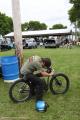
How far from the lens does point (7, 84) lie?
11148mm

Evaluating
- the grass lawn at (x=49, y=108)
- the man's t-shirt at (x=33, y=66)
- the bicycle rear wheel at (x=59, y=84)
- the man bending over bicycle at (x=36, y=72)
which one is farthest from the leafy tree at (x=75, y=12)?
the man's t-shirt at (x=33, y=66)

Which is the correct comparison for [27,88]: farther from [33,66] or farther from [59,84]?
[59,84]

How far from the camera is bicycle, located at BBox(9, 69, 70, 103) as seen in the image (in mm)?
8617

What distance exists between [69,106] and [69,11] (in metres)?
51.0

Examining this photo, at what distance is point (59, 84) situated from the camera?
929 cm

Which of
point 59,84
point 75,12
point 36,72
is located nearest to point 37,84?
point 36,72

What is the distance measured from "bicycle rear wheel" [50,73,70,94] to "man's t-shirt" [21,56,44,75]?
834 millimetres

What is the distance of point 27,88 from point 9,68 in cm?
249

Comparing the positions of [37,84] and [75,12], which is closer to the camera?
[37,84]

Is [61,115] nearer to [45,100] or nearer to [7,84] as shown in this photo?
[45,100]

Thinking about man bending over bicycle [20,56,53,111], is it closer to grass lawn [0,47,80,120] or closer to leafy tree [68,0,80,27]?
grass lawn [0,47,80,120]

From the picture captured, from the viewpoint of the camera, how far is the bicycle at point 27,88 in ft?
28.3

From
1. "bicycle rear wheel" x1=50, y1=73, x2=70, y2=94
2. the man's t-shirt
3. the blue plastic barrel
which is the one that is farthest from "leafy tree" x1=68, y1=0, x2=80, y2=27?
the man's t-shirt

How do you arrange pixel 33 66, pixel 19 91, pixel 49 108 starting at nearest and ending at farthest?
pixel 49 108, pixel 33 66, pixel 19 91
